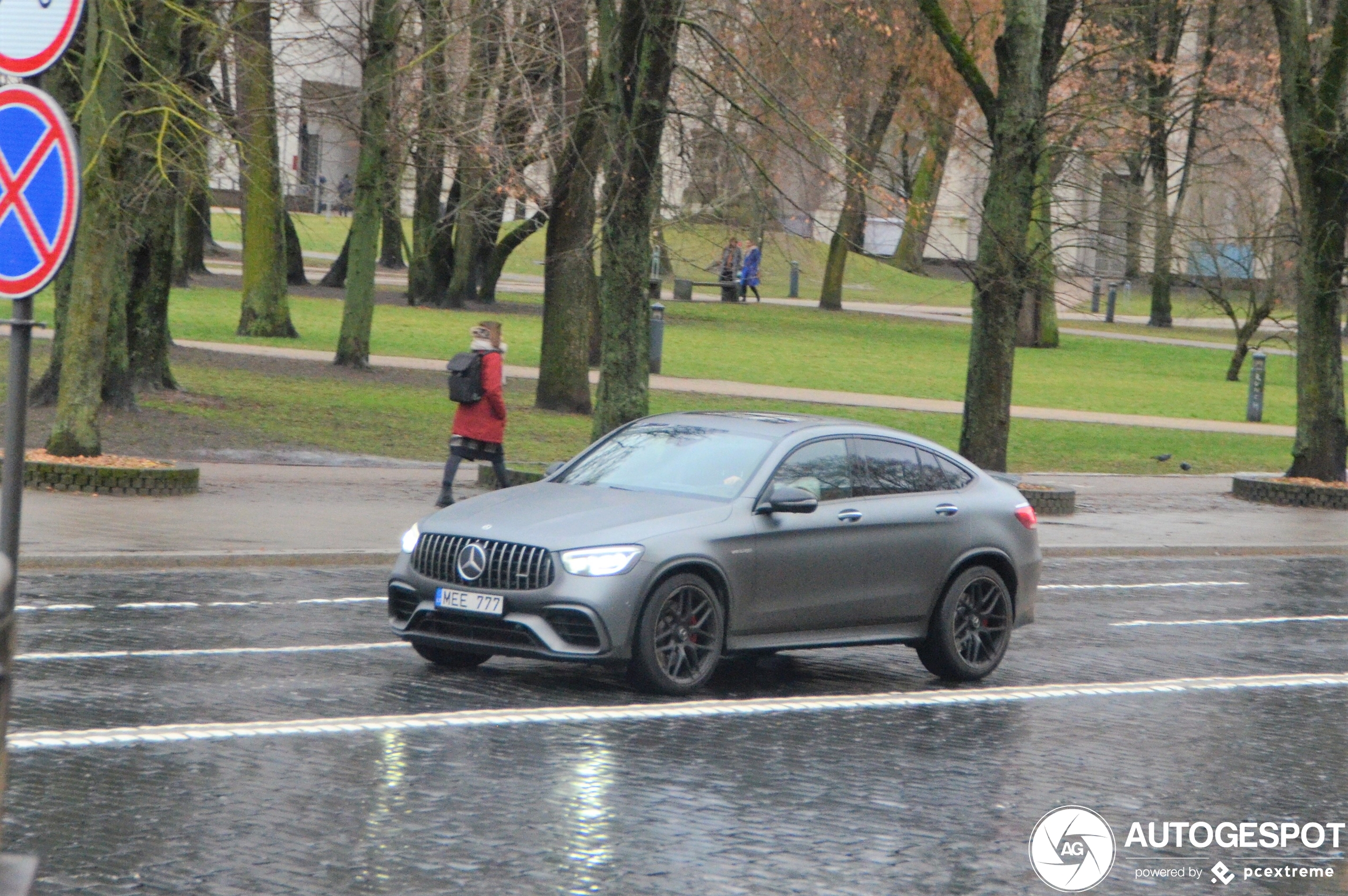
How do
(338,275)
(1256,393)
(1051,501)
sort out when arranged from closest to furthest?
(1051,501), (1256,393), (338,275)

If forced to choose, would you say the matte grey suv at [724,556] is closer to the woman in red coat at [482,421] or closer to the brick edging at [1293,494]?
the woman in red coat at [482,421]

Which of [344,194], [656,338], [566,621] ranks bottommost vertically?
[566,621]

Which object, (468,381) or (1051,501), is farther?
(1051,501)

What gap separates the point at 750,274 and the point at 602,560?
4888 cm

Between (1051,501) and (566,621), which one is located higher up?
(566,621)

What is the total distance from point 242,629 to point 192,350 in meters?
20.3

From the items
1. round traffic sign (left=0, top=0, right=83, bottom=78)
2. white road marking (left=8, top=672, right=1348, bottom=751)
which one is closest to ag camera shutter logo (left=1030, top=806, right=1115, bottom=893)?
white road marking (left=8, top=672, right=1348, bottom=751)

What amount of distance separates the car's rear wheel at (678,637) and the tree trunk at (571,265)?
14477 millimetres

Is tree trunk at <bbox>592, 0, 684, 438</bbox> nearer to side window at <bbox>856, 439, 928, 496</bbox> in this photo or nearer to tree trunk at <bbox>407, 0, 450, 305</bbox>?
tree trunk at <bbox>407, 0, 450, 305</bbox>

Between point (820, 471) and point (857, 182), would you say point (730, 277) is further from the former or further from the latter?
point (820, 471)

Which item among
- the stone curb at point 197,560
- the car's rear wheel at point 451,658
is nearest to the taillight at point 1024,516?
the car's rear wheel at point 451,658

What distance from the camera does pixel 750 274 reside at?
57.8 m

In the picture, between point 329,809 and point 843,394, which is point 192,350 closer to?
point 843,394

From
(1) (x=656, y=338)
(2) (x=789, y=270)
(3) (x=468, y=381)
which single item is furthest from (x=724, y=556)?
(2) (x=789, y=270)
